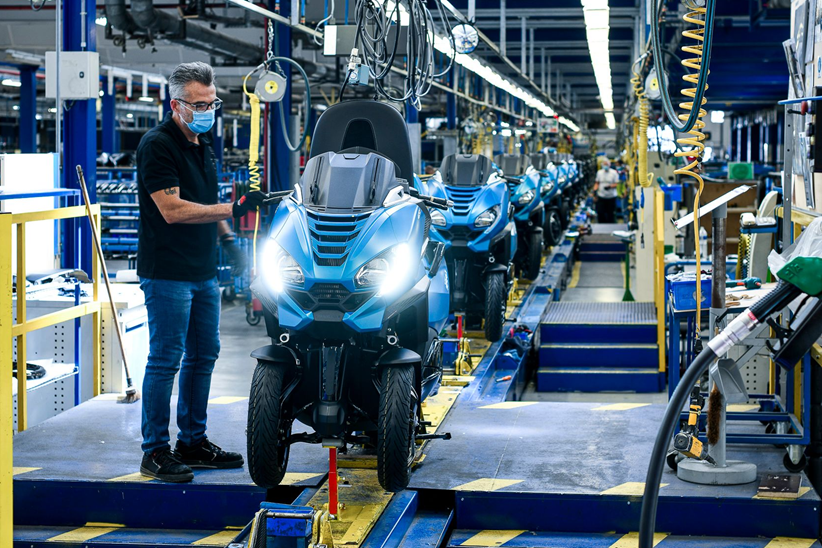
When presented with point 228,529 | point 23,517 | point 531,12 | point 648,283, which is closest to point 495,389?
point 228,529

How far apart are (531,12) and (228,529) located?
1377cm

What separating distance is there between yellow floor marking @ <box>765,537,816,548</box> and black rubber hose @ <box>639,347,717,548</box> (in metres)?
2.22

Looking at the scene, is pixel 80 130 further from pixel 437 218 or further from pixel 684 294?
pixel 684 294

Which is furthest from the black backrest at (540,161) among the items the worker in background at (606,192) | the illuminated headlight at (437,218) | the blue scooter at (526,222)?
the illuminated headlight at (437,218)

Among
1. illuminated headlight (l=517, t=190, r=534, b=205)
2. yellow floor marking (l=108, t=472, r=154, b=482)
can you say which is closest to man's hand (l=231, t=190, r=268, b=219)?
yellow floor marking (l=108, t=472, r=154, b=482)

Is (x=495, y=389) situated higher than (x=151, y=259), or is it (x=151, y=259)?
(x=151, y=259)

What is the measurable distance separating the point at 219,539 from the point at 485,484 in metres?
1.09

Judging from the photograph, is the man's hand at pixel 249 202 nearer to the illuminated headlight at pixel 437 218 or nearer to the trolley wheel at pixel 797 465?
the trolley wheel at pixel 797 465

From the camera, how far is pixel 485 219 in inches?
300

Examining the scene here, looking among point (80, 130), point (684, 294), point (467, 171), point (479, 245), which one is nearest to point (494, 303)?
point (479, 245)

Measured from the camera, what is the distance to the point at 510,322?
8703 millimetres

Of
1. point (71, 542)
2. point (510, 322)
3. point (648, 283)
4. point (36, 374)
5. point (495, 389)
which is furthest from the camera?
point (648, 283)

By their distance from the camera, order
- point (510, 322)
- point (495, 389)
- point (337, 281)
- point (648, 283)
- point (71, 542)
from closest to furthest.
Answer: point (337, 281), point (71, 542), point (495, 389), point (510, 322), point (648, 283)

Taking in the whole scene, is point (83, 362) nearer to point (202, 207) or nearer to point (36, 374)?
point (36, 374)
